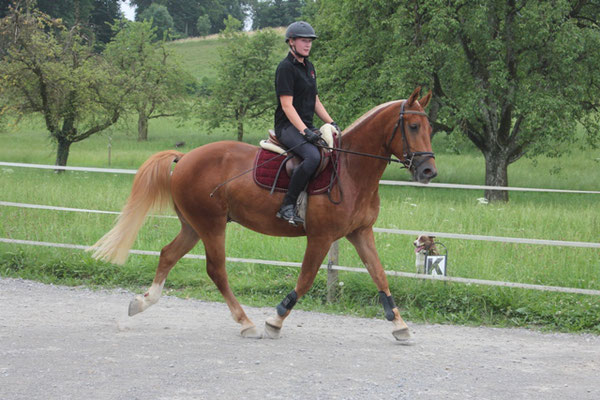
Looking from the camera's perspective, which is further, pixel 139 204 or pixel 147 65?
pixel 147 65

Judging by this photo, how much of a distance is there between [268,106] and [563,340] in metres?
33.2

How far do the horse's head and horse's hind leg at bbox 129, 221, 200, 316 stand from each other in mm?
2270

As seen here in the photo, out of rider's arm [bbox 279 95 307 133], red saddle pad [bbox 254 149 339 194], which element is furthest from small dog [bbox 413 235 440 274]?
rider's arm [bbox 279 95 307 133]

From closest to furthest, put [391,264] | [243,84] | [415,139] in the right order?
[415,139] → [391,264] → [243,84]

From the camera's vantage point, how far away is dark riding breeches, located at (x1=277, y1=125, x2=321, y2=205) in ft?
18.2

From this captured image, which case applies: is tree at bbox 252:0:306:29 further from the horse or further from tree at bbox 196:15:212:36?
the horse

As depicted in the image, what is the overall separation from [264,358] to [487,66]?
17.5 metres

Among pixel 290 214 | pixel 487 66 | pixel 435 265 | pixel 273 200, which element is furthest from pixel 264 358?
pixel 487 66

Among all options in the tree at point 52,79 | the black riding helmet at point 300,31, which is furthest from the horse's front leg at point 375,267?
the tree at point 52,79

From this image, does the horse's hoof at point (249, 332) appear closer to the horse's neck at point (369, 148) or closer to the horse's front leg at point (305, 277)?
the horse's front leg at point (305, 277)

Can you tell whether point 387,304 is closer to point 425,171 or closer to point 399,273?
point 399,273

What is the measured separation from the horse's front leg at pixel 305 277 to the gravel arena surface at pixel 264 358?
0.18m

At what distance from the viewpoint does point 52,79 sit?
2405 cm

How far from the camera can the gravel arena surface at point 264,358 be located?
4.41 m
